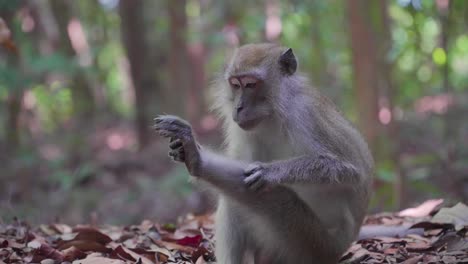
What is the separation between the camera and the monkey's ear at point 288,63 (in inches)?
200

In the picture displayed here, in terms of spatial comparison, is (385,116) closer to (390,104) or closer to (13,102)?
(390,104)

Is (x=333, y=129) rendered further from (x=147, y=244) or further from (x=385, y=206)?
(x=385, y=206)

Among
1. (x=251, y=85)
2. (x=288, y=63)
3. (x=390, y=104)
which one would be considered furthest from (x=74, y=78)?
(x=251, y=85)

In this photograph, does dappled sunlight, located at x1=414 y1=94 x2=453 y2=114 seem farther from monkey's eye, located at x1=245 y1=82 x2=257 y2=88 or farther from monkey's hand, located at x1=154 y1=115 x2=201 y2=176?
monkey's hand, located at x1=154 y1=115 x2=201 y2=176

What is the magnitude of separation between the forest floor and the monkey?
1.32ft

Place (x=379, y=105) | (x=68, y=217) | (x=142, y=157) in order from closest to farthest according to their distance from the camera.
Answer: (x=379, y=105) < (x=68, y=217) < (x=142, y=157)

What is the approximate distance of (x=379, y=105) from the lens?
1035 centimetres

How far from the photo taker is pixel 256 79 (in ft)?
16.0

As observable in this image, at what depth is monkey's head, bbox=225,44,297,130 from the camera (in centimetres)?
474

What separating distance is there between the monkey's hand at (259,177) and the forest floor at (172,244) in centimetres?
102

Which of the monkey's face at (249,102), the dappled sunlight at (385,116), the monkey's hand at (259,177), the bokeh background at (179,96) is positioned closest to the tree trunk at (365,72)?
the bokeh background at (179,96)

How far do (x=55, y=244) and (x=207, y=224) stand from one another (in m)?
1.68

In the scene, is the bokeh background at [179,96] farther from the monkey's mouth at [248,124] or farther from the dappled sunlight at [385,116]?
the monkey's mouth at [248,124]

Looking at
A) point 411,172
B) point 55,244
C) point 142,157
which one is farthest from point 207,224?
point 142,157
